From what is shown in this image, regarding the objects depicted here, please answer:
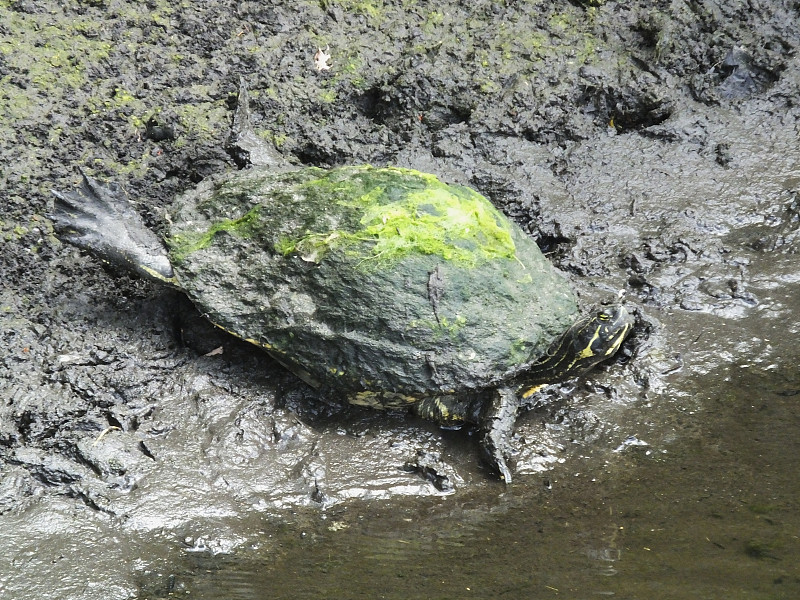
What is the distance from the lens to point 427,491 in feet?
12.1

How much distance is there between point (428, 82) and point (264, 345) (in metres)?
2.75

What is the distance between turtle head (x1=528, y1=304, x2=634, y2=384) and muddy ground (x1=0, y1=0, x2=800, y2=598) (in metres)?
0.24

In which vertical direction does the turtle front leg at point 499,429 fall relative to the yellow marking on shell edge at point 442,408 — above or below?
above

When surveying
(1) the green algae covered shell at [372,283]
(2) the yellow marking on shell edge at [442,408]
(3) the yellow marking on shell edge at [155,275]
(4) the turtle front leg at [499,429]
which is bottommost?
(3) the yellow marking on shell edge at [155,275]

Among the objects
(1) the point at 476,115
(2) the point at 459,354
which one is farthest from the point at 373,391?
(1) the point at 476,115

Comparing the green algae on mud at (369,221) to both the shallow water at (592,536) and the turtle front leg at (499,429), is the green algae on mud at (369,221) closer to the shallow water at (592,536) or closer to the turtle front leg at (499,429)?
the turtle front leg at (499,429)

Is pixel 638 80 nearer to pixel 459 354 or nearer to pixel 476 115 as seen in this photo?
pixel 476 115

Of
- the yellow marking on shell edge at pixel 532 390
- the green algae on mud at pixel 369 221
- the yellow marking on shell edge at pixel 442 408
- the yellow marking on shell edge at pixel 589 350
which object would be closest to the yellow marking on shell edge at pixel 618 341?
the yellow marking on shell edge at pixel 589 350

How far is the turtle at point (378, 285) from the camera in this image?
12.2 feet

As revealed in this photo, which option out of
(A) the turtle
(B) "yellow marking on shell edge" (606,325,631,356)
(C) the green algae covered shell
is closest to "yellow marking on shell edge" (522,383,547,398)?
(A) the turtle

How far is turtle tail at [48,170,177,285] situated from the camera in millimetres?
4141

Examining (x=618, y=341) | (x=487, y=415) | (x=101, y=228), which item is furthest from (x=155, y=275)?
(x=618, y=341)

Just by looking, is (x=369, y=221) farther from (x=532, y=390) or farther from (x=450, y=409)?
(x=532, y=390)

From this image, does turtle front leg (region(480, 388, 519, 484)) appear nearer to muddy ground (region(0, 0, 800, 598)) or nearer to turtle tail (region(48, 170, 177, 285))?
muddy ground (region(0, 0, 800, 598))
